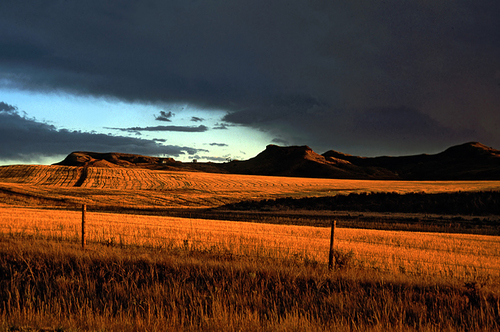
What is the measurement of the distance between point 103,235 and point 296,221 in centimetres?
1906

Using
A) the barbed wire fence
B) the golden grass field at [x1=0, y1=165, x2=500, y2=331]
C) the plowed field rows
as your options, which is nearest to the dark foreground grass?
the golden grass field at [x1=0, y1=165, x2=500, y2=331]

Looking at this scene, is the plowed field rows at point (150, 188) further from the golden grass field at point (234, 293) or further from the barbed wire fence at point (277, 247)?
the golden grass field at point (234, 293)

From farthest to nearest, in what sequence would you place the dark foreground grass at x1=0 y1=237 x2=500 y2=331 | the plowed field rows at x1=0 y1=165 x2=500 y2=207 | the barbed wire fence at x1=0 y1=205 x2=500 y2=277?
the plowed field rows at x1=0 y1=165 x2=500 y2=207
the barbed wire fence at x1=0 y1=205 x2=500 y2=277
the dark foreground grass at x1=0 y1=237 x2=500 y2=331

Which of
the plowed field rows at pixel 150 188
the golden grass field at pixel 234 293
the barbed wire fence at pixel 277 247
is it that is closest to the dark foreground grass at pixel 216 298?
the golden grass field at pixel 234 293

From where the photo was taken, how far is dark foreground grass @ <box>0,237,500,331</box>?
5844 millimetres

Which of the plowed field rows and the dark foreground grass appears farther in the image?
the plowed field rows

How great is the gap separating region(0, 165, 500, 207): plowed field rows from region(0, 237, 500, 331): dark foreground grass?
39.4m

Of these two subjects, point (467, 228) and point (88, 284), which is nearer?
point (88, 284)

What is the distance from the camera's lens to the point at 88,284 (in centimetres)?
786

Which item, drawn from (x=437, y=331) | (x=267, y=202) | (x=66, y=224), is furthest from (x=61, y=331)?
(x=267, y=202)

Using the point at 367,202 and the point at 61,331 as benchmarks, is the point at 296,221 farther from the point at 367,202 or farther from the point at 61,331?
the point at 61,331

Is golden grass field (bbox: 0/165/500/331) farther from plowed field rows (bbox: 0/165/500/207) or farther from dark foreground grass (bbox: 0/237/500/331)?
plowed field rows (bbox: 0/165/500/207)

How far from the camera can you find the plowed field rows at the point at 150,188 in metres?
50.5

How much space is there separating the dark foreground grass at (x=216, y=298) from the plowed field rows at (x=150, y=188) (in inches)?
1553
